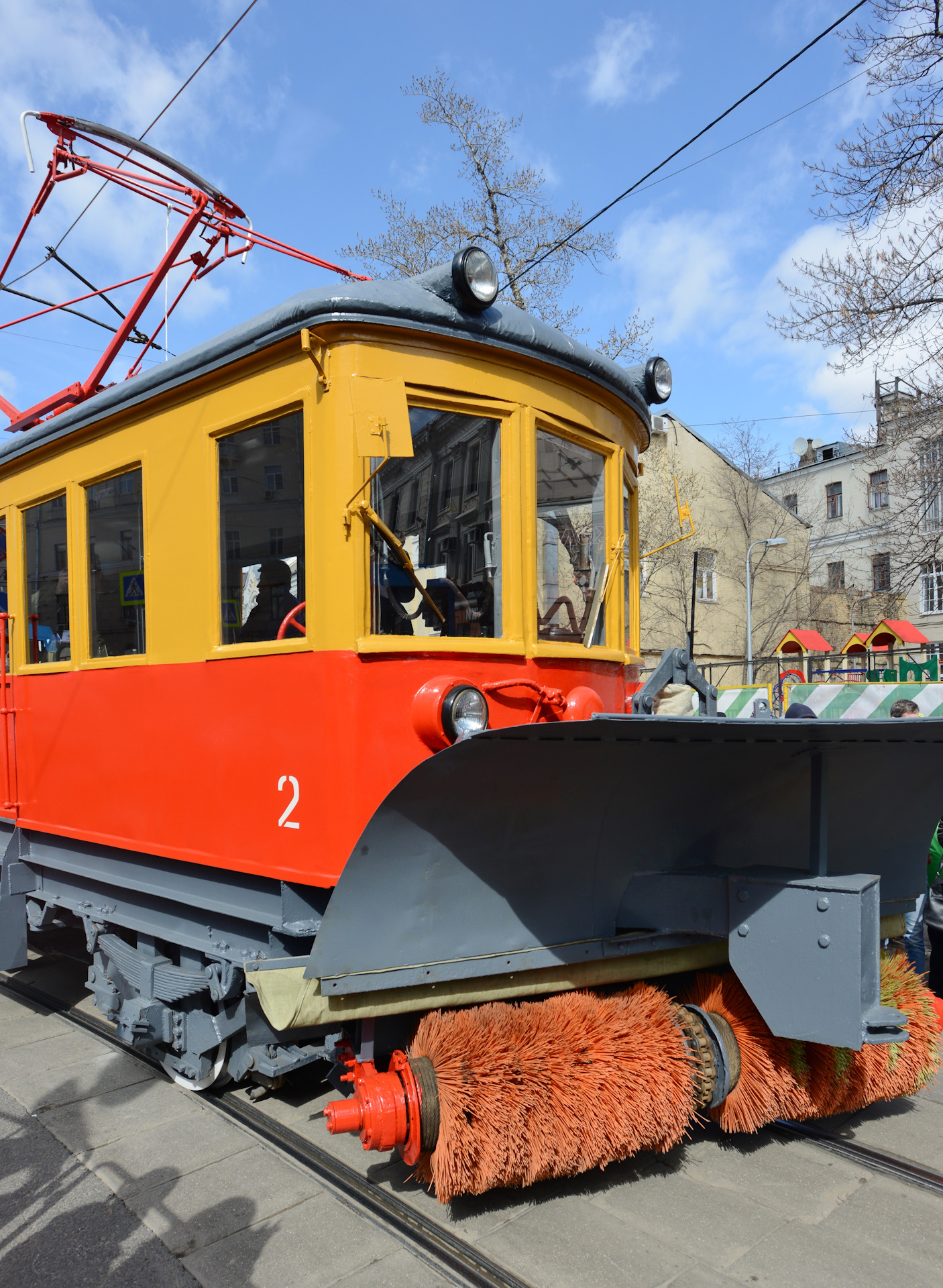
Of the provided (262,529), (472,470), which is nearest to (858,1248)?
(472,470)

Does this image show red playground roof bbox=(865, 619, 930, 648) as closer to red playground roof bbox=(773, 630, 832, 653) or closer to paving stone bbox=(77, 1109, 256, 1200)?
red playground roof bbox=(773, 630, 832, 653)

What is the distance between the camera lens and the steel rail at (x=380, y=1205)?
284cm

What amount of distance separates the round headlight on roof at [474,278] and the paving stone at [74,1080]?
3842 mm

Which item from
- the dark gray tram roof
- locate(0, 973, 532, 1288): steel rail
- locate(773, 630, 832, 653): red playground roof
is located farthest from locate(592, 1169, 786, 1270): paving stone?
locate(773, 630, 832, 653): red playground roof

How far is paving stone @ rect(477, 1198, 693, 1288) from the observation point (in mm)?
2822

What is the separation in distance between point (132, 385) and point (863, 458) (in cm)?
1276

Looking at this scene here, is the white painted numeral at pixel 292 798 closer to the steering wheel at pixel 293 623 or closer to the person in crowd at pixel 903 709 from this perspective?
the steering wheel at pixel 293 623

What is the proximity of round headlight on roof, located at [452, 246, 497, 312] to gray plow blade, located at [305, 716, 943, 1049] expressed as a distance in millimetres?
1688

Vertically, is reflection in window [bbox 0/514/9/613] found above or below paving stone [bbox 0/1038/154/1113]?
above

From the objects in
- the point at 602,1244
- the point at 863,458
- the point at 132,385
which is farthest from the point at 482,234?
the point at 602,1244

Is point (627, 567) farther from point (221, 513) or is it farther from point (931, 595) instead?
point (931, 595)

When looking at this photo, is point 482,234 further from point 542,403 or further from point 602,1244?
point 602,1244

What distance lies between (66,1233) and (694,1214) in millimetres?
2122

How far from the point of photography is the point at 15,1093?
4.39 m
